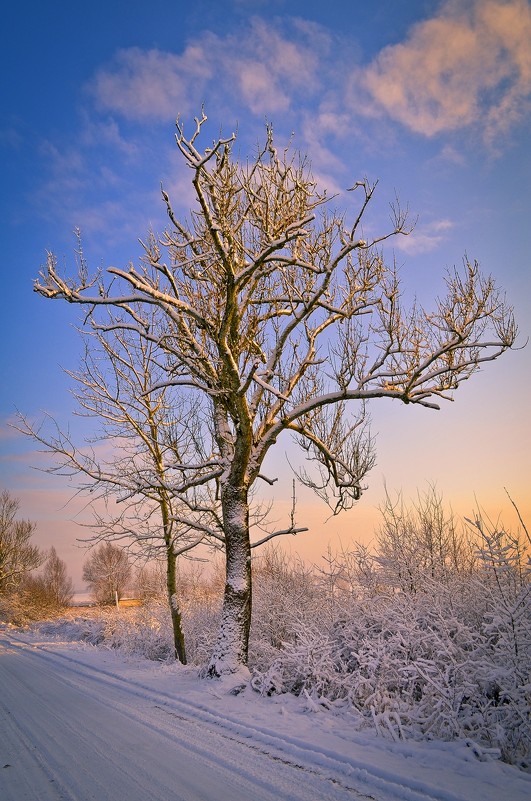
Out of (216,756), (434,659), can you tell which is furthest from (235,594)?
(216,756)

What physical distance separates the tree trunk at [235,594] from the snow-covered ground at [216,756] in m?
1.04

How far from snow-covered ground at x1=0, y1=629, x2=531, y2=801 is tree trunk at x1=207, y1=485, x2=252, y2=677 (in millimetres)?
1038

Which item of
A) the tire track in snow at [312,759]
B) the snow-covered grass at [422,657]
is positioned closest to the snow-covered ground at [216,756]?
the tire track in snow at [312,759]

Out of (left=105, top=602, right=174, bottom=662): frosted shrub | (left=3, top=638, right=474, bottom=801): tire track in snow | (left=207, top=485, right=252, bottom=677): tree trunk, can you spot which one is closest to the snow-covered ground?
(left=3, top=638, right=474, bottom=801): tire track in snow

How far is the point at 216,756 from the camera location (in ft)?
15.0

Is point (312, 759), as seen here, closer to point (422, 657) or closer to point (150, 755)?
point (150, 755)

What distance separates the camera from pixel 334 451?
11258mm

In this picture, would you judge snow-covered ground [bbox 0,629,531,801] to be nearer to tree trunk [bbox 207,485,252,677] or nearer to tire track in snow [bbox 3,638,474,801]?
tire track in snow [bbox 3,638,474,801]

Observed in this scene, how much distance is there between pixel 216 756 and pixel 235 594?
4187 millimetres

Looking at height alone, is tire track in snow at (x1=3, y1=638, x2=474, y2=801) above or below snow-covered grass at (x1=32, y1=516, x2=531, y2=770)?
below

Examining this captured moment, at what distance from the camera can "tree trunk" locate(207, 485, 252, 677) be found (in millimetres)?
8344

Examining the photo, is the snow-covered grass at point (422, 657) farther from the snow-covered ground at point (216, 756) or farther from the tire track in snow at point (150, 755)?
the tire track in snow at point (150, 755)

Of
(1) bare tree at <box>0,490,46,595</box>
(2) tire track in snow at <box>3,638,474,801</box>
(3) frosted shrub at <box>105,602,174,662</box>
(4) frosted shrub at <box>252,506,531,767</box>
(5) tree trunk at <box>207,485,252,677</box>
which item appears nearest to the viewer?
(2) tire track in snow at <box>3,638,474,801</box>

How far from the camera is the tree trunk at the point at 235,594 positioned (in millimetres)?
8344
